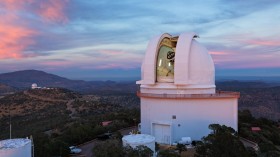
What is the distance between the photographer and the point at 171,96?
17.6m

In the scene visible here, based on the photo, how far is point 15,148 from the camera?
37.6 ft

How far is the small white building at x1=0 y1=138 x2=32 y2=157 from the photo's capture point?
37.2 ft

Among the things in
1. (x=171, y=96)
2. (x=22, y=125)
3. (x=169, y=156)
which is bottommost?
(x=22, y=125)

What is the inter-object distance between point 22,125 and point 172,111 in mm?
23631

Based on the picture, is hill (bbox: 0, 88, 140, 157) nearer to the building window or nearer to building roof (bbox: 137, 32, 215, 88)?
building roof (bbox: 137, 32, 215, 88)

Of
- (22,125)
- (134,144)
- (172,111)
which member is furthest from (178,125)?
(22,125)

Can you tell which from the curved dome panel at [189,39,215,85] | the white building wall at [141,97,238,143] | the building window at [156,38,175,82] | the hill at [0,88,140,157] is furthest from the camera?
the building window at [156,38,175,82]

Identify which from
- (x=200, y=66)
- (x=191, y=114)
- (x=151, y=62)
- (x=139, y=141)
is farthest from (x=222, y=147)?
(x=151, y=62)

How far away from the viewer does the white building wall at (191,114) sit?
17719 millimetres

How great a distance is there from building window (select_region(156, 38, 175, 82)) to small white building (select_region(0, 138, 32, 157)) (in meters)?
9.07

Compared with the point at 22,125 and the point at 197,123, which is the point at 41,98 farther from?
the point at 197,123

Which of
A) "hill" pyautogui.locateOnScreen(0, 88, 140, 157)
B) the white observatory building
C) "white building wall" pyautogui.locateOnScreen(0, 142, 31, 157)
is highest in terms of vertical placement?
the white observatory building

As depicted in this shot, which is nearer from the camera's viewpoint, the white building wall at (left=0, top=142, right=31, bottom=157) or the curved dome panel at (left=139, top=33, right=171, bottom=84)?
the white building wall at (left=0, top=142, right=31, bottom=157)

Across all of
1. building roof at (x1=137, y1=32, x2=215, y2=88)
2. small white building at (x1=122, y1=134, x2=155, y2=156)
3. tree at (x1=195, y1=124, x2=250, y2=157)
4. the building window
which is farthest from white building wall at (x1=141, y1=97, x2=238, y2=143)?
tree at (x1=195, y1=124, x2=250, y2=157)
